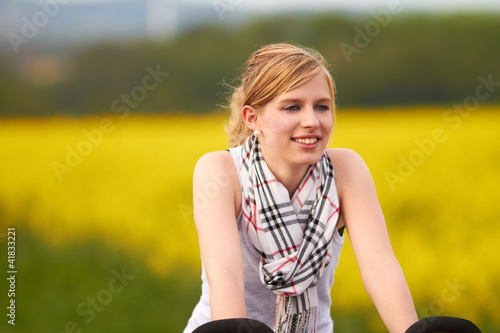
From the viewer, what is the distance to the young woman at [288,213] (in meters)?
1.89

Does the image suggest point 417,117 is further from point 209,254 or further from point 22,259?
point 209,254

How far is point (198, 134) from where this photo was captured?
6.66 m

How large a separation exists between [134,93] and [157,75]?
406 mm

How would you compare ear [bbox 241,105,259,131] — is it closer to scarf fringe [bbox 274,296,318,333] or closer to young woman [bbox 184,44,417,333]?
young woman [bbox 184,44,417,333]

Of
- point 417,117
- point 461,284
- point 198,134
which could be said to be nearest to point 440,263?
point 461,284

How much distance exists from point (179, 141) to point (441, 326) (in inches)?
201

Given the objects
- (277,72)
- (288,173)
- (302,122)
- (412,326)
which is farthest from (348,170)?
(412,326)

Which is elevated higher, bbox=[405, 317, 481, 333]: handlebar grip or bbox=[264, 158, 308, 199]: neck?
bbox=[264, 158, 308, 199]: neck

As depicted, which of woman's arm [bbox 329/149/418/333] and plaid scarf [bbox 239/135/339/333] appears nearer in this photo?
woman's arm [bbox 329/149/418/333]

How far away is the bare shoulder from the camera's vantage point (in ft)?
6.84

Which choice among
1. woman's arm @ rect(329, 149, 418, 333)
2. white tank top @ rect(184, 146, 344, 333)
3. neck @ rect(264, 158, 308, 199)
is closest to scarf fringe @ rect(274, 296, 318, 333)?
white tank top @ rect(184, 146, 344, 333)

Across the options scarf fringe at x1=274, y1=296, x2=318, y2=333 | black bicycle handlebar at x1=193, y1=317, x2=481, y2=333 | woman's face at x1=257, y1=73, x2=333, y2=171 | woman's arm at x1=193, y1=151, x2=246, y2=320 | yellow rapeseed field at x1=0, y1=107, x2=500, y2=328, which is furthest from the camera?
yellow rapeseed field at x1=0, y1=107, x2=500, y2=328

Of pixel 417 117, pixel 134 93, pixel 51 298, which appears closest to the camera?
pixel 51 298

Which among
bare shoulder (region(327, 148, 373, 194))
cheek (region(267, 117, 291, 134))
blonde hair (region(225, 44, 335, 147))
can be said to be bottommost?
bare shoulder (region(327, 148, 373, 194))
